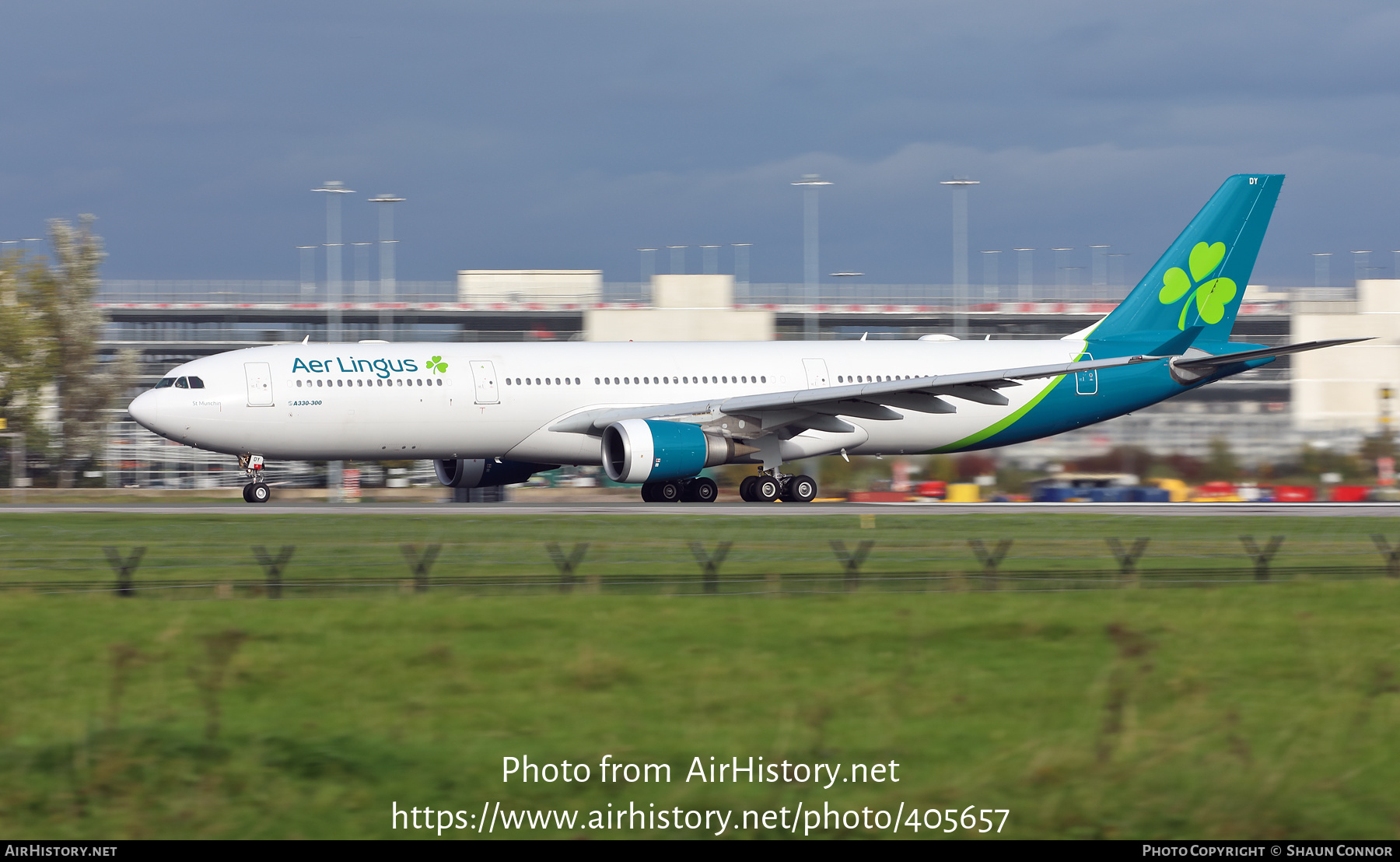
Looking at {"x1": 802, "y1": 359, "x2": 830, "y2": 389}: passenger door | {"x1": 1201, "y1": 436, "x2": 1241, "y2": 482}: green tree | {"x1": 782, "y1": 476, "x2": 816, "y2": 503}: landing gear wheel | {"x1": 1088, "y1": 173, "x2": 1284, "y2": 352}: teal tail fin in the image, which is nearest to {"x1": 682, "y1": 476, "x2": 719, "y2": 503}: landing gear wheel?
{"x1": 782, "y1": 476, "x2": 816, "y2": 503}: landing gear wheel

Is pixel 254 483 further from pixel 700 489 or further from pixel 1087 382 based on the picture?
pixel 1087 382

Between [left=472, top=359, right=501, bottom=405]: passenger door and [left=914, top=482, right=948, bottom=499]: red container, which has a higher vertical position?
[left=472, top=359, right=501, bottom=405]: passenger door

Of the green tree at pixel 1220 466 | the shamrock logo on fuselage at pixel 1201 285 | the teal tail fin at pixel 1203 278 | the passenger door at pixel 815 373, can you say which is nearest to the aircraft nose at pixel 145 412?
the passenger door at pixel 815 373

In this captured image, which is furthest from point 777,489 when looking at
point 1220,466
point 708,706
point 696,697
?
point 708,706

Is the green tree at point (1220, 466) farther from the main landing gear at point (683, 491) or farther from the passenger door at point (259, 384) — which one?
the passenger door at point (259, 384)

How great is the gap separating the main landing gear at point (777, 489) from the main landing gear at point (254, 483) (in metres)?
12.6

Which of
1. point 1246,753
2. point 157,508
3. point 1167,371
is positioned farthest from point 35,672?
point 1167,371

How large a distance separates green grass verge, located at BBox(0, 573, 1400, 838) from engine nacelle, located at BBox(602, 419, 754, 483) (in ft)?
53.4

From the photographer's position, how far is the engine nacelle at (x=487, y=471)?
4253 centimetres

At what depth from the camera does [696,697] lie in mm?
15641

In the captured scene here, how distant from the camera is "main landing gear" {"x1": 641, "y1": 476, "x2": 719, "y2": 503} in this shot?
136ft

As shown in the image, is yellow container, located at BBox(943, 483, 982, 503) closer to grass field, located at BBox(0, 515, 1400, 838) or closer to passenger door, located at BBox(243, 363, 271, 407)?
passenger door, located at BBox(243, 363, 271, 407)
